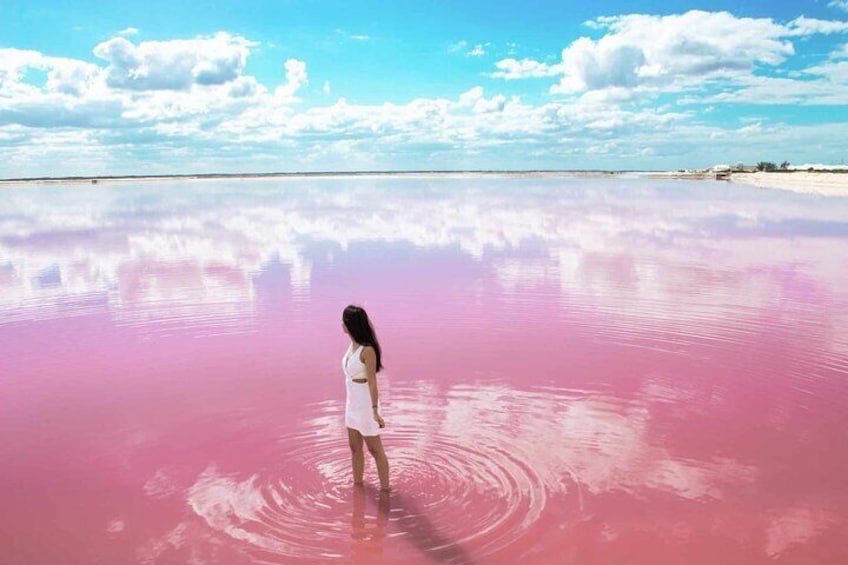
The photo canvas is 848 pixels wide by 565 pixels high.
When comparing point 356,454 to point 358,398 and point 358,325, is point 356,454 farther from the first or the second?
point 358,325

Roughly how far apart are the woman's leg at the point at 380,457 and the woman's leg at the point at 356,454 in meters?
0.13

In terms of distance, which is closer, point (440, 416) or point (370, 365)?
point (370, 365)

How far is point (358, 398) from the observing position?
264 inches

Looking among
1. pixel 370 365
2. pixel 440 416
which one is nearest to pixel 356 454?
pixel 370 365

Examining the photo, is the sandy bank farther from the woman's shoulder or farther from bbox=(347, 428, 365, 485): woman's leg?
the woman's shoulder

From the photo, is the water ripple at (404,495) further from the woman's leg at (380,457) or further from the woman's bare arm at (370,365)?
the woman's bare arm at (370,365)


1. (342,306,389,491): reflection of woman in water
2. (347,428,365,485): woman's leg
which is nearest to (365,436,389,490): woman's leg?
(342,306,389,491): reflection of woman in water

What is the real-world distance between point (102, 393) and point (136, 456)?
2.70 metres

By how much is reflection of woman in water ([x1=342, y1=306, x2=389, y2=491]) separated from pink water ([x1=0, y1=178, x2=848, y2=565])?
18.0 inches

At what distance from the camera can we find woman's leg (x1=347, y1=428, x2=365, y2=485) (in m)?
6.95

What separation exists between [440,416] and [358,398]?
2630mm

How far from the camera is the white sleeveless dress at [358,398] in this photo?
259 inches

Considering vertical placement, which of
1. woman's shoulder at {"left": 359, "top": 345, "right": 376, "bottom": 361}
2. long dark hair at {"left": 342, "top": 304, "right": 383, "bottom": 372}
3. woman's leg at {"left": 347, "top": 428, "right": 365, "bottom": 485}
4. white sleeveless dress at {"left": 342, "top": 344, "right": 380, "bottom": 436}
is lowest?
woman's leg at {"left": 347, "top": 428, "right": 365, "bottom": 485}

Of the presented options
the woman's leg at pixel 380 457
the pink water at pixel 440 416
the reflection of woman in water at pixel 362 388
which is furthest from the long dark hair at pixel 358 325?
the pink water at pixel 440 416
